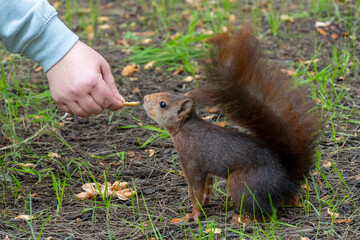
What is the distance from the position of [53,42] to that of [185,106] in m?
0.63

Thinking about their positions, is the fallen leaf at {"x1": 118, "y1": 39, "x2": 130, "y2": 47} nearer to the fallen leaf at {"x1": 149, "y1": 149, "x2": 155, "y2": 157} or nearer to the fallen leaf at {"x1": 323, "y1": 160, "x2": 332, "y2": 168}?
the fallen leaf at {"x1": 149, "y1": 149, "x2": 155, "y2": 157}

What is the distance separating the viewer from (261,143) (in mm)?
2346

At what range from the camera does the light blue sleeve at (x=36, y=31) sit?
6.87 feet

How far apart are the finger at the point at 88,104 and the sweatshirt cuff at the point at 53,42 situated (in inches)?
6.7

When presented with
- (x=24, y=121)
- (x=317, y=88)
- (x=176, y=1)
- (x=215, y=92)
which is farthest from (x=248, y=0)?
(x=215, y=92)

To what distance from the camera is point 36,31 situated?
6.92ft

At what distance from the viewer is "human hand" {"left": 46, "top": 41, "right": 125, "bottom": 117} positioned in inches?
83.0

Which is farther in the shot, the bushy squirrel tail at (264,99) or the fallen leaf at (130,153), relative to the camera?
the fallen leaf at (130,153)

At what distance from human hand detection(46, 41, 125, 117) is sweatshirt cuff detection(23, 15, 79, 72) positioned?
0.02 metres

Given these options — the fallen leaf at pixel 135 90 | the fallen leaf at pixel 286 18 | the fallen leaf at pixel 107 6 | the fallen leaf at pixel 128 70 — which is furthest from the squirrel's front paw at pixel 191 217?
the fallen leaf at pixel 107 6

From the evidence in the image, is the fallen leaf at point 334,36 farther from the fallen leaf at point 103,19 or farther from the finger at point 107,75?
the finger at point 107,75

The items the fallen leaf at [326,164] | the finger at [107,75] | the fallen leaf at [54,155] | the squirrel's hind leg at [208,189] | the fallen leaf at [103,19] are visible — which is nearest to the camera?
the finger at [107,75]

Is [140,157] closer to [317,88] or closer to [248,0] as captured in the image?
[317,88]

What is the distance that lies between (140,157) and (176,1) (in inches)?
97.6
